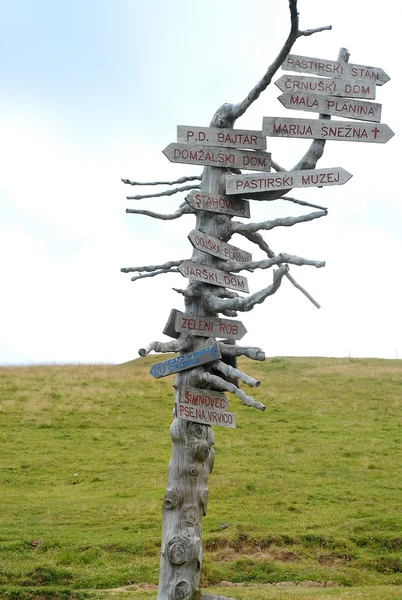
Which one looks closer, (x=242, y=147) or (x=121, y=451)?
(x=242, y=147)

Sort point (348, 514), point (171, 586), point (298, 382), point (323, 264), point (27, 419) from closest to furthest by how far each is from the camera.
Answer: point (323, 264) → point (171, 586) → point (348, 514) → point (27, 419) → point (298, 382)

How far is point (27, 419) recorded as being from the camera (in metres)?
34.3

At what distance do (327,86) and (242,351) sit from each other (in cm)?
368

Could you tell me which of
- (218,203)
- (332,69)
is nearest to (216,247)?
(218,203)

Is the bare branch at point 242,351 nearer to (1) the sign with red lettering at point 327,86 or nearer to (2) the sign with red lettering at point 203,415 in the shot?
(2) the sign with red lettering at point 203,415

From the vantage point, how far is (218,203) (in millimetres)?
11273

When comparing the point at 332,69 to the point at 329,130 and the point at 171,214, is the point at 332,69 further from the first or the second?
the point at 171,214

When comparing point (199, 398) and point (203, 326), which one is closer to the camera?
point (199, 398)

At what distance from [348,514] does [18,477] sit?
10792 mm

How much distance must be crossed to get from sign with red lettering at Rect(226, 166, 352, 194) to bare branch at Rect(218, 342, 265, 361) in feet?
6.77

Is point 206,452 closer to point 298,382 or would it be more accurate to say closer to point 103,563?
point 103,563

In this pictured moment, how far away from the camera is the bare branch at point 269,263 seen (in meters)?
10.0

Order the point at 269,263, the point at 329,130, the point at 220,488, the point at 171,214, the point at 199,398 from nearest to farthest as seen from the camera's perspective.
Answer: the point at 269,263 < the point at 199,398 < the point at 329,130 < the point at 171,214 < the point at 220,488

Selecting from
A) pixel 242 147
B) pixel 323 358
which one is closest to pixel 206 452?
pixel 242 147
